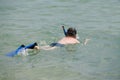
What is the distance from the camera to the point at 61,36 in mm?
11320

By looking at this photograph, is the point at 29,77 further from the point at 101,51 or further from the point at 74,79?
the point at 101,51

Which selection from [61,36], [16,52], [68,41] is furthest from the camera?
[61,36]

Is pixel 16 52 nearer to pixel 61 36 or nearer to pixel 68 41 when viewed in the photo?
pixel 68 41

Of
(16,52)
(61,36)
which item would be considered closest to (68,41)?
(61,36)

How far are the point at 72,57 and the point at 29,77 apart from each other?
6.28ft

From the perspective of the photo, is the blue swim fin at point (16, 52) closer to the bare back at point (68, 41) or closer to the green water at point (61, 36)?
the green water at point (61, 36)

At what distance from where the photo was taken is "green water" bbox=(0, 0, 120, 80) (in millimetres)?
8094

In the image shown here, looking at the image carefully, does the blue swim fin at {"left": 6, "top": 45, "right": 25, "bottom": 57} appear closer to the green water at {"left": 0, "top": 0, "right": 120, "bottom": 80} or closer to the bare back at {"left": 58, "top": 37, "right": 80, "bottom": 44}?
the green water at {"left": 0, "top": 0, "right": 120, "bottom": 80}

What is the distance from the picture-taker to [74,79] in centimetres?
762

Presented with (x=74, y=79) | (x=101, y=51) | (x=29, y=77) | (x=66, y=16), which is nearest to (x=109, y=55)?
(x=101, y=51)

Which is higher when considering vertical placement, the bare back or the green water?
the bare back

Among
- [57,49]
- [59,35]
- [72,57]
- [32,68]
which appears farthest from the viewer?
[59,35]

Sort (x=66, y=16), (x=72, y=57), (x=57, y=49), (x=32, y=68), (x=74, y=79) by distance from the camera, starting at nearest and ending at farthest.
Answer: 1. (x=74, y=79)
2. (x=32, y=68)
3. (x=72, y=57)
4. (x=57, y=49)
5. (x=66, y=16)

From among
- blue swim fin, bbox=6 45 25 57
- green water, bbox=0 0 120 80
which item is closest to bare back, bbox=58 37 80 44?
green water, bbox=0 0 120 80
